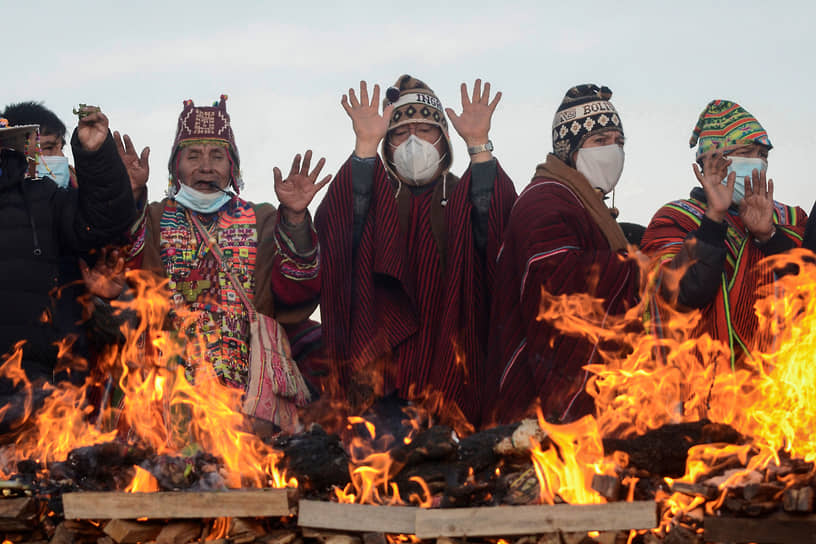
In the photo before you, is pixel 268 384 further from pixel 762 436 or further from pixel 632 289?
pixel 762 436

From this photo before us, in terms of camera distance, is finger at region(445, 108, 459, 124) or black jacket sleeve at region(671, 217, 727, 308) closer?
black jacket sleeve at region(671, 217, 727, 308)

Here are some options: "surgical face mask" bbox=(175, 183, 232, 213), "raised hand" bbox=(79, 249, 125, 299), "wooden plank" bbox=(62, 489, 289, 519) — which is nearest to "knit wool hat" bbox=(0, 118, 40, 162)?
"raised hand" bbox=(79, 249, 125, 299)

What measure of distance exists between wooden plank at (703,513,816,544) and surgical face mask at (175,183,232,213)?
380cm

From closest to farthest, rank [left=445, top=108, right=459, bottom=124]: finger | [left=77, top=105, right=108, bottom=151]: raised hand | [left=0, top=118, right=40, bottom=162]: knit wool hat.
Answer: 1. [left=77, top=105, right=108, bottom=151]: raised hand
2. [left=0, top=118, right=40, bottom=162]: knit wool hat
3. [left=445, top=108, right=459, bottom=124]: finger

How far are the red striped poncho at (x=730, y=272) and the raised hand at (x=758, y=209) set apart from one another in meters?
0.13

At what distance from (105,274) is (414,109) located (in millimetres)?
2366

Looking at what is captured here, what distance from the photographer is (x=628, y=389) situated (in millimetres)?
5898

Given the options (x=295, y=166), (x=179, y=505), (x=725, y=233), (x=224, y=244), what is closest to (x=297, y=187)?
(x=295, y=166)

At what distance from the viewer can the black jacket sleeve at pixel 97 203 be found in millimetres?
5918

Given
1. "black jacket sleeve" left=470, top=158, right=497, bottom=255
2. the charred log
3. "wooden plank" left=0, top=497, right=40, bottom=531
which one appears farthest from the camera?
"black jacket sleeve" left=470, top=158, right=497, bottom=255

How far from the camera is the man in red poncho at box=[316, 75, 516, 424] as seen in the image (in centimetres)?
682

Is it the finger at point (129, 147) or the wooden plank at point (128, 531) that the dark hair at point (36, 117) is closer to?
the finger at point (129, 147)

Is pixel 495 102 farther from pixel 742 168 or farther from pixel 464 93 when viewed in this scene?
pixel 742 168

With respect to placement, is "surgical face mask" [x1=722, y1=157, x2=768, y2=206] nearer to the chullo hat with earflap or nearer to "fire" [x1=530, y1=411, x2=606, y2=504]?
the chullo hat with earflap
